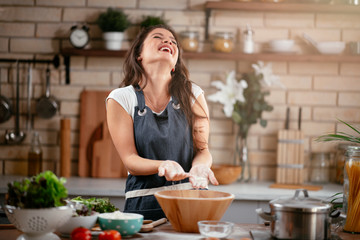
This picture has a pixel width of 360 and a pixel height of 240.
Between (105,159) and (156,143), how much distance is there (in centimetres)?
150

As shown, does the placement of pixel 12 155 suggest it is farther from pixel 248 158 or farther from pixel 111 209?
pixel 111 209

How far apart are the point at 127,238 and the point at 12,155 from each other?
7.68ft

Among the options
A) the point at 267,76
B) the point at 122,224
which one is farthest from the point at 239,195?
the point at 122,224

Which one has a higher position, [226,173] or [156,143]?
[156,143]

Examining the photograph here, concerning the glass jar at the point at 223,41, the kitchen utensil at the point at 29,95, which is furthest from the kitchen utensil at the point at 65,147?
the glass jar at the point at 223,41

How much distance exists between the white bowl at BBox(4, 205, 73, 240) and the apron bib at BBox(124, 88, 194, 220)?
68 cm

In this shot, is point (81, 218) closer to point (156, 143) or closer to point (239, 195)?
point (156, 143)

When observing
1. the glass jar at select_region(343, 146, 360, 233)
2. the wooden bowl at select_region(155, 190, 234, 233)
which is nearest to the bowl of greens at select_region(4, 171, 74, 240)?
the wooden bowl at select_region(155, 190, 234, 233)

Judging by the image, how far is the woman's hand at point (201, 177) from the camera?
1842mm

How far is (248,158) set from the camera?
3674 mm

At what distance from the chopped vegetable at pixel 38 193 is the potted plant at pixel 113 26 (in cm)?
214

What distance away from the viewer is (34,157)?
3.67m

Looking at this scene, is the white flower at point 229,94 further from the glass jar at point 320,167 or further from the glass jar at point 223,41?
the glass jar at point 320,167

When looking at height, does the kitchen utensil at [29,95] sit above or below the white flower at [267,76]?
below
